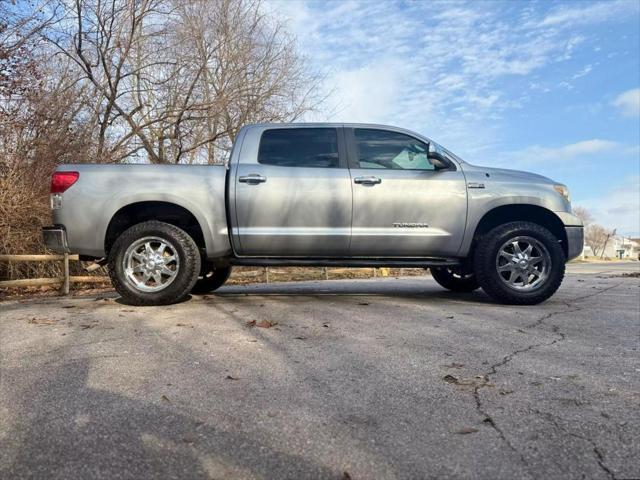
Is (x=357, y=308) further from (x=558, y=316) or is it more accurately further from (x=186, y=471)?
(x=186, y=471)

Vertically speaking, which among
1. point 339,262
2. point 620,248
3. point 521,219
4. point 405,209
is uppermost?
point 405,209

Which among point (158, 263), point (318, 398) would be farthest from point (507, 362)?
point (158, 263)

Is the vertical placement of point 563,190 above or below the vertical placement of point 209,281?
above

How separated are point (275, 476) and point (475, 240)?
4151mm

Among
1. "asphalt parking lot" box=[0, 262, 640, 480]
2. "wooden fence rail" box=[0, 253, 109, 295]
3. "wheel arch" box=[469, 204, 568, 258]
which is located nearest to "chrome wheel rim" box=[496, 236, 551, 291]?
"wheel arch" box=[469, 204, 568, 258]

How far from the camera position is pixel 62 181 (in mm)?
4551

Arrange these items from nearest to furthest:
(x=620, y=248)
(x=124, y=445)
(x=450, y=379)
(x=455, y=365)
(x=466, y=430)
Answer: (x=124, y=445) < (x=466, y=430) < (x=450, y=379) < (x=455, y=365) < (x=620, y=248)

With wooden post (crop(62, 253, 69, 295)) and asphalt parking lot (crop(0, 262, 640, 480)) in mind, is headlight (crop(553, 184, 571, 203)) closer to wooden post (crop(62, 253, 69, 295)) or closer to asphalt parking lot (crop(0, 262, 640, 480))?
A: asphalt parking lot (crop(0, 262, 640, 480))

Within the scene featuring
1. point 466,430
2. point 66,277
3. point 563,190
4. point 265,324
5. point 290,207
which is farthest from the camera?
point 66,277

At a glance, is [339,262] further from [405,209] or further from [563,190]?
[563,190]

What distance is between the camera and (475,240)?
16.8ft

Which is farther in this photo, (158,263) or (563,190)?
(563,190)

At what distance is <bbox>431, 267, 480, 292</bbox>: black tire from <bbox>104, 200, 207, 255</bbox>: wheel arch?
3349 mm

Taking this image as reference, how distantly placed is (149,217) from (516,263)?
13.1ft
